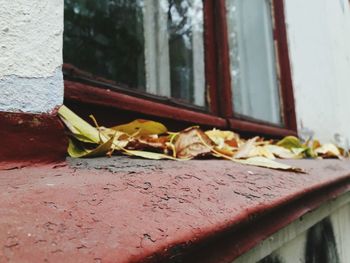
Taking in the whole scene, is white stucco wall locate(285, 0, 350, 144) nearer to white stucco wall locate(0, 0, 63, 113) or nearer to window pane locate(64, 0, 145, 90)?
window pane locate(64, 0, 145, 90)

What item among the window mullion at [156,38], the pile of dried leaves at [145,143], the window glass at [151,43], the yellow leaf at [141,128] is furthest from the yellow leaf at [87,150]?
the window mullion at [156,38]

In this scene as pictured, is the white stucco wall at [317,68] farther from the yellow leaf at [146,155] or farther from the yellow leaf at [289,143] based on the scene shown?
the yellow leaf at [146,155]

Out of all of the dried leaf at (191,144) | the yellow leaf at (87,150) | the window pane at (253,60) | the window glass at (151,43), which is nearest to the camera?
the yellow leaf at (87,150)

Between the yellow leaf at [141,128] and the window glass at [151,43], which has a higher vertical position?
the window glass at [151,43]

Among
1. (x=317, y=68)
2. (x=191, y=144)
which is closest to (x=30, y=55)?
(x=191, y=144)

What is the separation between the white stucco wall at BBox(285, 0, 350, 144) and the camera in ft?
6.95

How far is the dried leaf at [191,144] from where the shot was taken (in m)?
0.79

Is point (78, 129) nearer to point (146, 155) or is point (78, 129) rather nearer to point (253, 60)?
point (146, 155)

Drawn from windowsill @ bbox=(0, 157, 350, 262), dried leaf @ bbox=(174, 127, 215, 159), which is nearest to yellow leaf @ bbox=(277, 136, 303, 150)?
dried leaf @ bbox=(174, 127, 215, 159)

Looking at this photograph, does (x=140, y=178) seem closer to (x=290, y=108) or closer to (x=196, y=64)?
(x=196, y=64)

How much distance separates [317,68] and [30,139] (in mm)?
2093

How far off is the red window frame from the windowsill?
0.31 metres

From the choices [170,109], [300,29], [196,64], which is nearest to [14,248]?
[170,109]

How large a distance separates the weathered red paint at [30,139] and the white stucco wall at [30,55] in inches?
0.6
